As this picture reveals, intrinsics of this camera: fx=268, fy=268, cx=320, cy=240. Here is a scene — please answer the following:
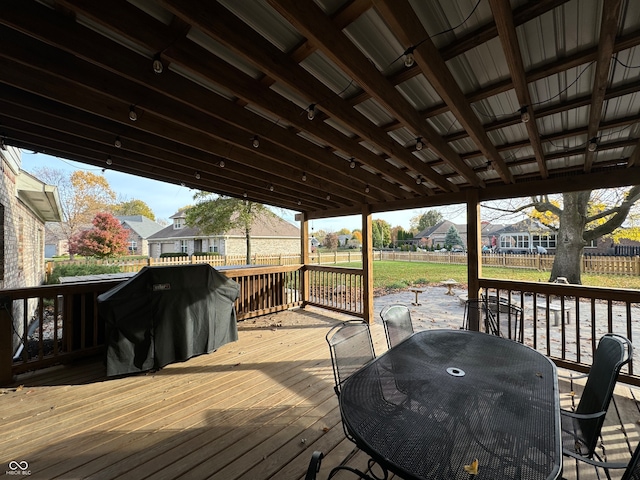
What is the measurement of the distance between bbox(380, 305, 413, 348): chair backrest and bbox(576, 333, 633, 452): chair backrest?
49.5 inches

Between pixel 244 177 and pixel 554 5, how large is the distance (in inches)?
158

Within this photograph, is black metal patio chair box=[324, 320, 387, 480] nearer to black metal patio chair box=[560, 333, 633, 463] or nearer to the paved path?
black metal patio chair box=[560, 333, 633, 463]

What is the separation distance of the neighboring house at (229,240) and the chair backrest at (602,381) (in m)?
15.9

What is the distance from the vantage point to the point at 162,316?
3.34 m

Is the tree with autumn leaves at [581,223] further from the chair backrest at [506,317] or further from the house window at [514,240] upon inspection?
the house window at [514,240]

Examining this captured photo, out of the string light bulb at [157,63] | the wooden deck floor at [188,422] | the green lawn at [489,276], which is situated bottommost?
the wooden deck floor at [188,422]

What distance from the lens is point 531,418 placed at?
130 cm

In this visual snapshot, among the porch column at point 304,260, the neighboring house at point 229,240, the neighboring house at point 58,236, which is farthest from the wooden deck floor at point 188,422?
the neighboring house at point 58,236

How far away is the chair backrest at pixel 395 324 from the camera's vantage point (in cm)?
254

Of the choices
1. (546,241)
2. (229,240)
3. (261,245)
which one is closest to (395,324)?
(229,240)

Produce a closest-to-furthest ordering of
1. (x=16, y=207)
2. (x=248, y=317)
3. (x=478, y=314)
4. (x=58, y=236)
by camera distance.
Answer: (x=478, y=314) < (x=16, y=207) < (x=248, y=317) < (x=58, y=236)

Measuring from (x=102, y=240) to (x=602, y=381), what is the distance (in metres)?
18.1

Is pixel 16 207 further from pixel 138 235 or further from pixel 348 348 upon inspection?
pixel 138 235

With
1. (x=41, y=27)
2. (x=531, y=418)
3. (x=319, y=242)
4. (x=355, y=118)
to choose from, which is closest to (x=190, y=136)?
(x=41, y=27)
